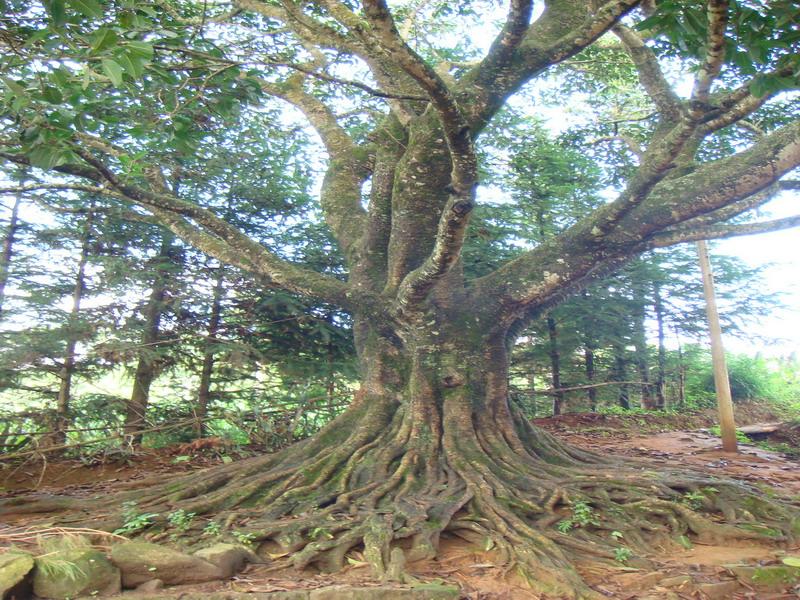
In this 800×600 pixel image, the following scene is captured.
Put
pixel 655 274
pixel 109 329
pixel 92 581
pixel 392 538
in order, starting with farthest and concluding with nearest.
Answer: pixel 655 274 → pixel 109 329 → pixel 392 538 → pixel 92 581

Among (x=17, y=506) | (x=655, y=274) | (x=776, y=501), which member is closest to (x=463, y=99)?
(x=776, y=501)

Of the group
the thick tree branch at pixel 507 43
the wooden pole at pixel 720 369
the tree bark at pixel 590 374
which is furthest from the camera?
the tree bark at pixel 590 374

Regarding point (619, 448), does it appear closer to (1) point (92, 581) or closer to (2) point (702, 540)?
(2) point (702, 540)

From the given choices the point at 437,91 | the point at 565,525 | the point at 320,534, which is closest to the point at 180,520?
the point at 320,534

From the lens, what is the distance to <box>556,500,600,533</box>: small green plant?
455 cm

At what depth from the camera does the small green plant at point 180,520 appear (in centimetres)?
454

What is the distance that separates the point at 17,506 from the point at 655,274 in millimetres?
12067

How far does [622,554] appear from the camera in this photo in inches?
162

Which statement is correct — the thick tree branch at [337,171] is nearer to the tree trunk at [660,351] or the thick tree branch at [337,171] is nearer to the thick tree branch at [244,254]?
the thick tree branch at [244,254]

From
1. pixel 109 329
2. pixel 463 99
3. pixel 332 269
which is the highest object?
pixel 463 99

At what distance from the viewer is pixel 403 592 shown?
3.47 metres

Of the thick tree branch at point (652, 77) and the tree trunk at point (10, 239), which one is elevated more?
the thick tree branch at point (652, 77)

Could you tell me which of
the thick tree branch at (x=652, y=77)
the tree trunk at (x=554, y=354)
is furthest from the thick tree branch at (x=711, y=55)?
the tree trunk at (x=554, y=354)

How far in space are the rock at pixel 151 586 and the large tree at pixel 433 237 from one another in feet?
2.80
